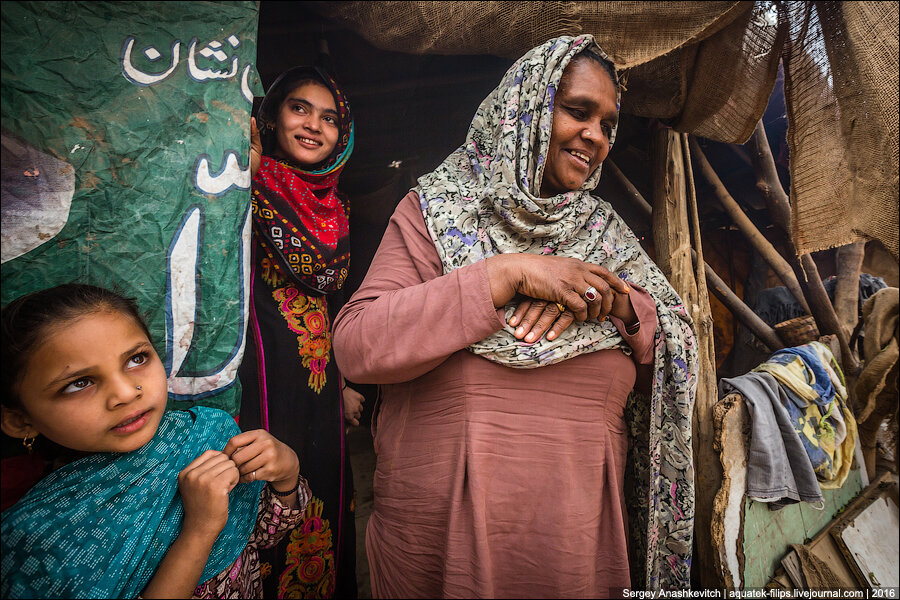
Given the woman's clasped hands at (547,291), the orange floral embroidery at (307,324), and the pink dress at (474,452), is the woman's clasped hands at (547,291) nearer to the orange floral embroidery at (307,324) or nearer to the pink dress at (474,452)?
the pink dress at (474,452)

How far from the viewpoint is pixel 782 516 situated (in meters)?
2.19

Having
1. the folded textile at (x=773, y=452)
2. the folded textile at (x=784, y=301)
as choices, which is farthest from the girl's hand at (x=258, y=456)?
the folded textile at (x=784, y=301)

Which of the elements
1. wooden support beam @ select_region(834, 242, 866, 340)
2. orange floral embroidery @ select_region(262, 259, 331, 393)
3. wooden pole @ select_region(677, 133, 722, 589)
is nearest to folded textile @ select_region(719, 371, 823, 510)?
wooden pole @ select_region(677, 133, 722, 589)

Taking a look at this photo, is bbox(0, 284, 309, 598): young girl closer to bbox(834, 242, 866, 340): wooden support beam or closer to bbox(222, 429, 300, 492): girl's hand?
bbox(222, 429, 300, 492): girl's hand

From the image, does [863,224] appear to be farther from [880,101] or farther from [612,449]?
[612,449]

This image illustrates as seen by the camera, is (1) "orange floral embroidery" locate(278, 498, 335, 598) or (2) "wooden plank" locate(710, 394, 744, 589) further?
(2) "wooden plank" locate(710, 394, 744, 589)

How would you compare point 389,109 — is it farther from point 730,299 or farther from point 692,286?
point 730,299

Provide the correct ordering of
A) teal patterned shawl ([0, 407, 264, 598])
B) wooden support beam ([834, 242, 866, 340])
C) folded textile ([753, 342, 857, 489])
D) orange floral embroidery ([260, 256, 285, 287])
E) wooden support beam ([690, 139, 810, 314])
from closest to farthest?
teal patterned shawl ([0, 407, 264, 598]), orange floral embroidery ([260, 256, 285, 287]), folded textile ([753, 342, 857, 489]), wooden support beam ([690, 139, 810, 314]), wooden support beam ([834, 242, 866, 340])

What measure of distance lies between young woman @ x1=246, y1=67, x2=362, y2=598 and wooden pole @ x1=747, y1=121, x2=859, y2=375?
2611mm

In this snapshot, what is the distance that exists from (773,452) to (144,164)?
8.18 feet

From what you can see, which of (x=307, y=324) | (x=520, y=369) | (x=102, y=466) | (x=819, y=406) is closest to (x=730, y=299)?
(x=819, y=406)

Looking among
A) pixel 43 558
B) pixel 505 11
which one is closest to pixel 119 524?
pixel 43 558

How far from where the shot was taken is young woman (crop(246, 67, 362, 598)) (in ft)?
4.70

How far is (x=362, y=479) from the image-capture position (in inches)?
105
